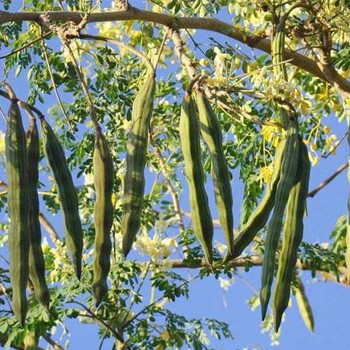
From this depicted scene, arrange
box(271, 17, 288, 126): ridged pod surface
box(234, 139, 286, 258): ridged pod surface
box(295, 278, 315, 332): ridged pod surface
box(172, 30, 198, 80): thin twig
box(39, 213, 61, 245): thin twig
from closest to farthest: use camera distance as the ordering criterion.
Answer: box(234, 139, 286, 258): ridged pod surface < box(172, 30, 198, 80): thin twig < box(271, 17, 288, 126): ridged pod surface < box(39, 213, 61, 245): thin twig < box(295, 278, 315, 332): ridged pod surface

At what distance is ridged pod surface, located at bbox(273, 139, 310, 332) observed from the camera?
10.1 feet

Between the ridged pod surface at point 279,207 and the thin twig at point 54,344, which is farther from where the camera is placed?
the thin twig at point 54,344

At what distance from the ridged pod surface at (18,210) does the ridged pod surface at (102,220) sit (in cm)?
18

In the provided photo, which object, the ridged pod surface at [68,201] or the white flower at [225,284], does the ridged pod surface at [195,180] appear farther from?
the white flower at [225,284]

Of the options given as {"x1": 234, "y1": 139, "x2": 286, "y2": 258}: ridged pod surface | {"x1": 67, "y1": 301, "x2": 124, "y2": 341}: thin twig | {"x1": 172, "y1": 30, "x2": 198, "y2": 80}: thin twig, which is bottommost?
{"x1": 234, "y1": 139, "x2": 286, "y2": 258}: ridged pod surface

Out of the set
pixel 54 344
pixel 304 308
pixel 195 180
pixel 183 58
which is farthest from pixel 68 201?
pixel 304 308

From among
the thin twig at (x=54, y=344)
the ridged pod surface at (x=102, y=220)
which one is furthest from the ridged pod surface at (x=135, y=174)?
the thin twig at (x=54, y=344)

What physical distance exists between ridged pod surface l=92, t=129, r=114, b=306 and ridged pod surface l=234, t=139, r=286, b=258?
344mm

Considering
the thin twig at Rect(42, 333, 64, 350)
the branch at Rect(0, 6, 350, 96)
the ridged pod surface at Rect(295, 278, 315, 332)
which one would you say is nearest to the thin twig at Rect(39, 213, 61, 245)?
the thin twig at Rect(42, 333, 64, 350)

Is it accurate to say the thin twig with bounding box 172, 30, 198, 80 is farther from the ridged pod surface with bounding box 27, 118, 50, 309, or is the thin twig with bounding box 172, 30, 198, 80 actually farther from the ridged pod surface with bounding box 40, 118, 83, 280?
the ridged pod surface with bounding box 27, 118, 50, 309

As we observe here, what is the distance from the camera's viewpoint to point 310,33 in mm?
4711

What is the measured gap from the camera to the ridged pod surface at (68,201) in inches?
119

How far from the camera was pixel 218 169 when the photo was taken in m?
3.13

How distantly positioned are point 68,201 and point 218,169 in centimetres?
38
